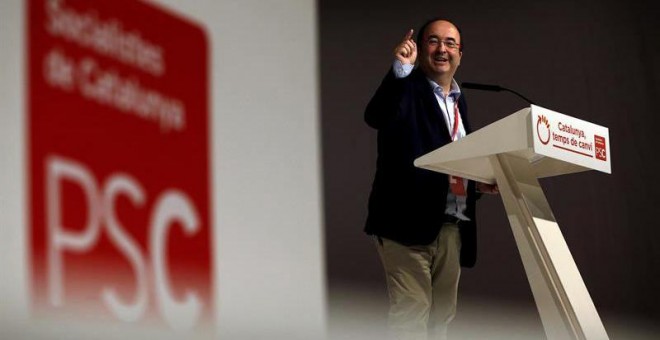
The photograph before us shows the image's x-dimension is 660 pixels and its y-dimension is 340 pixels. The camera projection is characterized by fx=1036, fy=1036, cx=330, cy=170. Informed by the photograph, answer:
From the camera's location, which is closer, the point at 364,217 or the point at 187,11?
the point at 187,11

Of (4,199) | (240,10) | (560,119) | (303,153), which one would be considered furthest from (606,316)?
(4,199)

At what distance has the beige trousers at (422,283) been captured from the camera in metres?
2.54

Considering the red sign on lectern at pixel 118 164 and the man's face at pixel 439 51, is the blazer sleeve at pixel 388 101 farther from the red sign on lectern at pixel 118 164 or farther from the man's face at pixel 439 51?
the red sign on lectern at pixel 118 164

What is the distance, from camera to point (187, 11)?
1.77 m

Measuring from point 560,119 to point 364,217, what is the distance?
1235mm

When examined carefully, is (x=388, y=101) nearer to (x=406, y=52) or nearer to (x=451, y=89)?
(x=406, y=52)

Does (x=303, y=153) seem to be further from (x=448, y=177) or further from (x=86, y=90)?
(x=86, y=90)

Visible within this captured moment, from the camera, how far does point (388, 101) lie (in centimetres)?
260

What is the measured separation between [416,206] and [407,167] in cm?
11

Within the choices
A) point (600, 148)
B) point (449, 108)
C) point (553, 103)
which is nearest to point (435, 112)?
point (449, 108)

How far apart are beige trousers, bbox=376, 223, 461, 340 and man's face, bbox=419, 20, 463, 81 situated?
42cm

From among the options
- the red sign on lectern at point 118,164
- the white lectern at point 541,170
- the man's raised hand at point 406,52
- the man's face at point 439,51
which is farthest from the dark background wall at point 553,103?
the red sign on lectern at point 118,164

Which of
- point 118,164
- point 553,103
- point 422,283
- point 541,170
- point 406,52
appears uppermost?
point 553,103

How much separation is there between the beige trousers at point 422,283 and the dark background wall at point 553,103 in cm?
68
